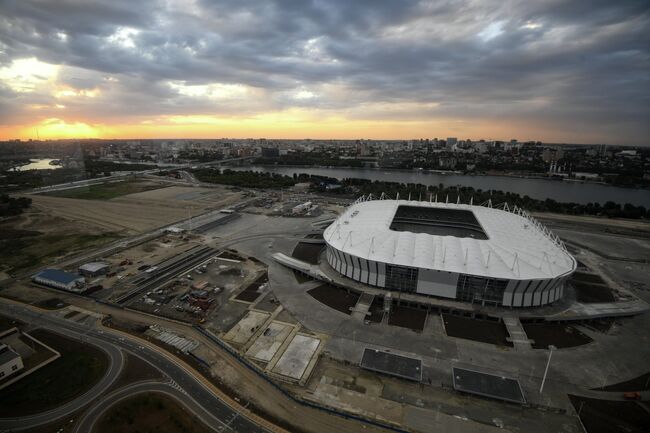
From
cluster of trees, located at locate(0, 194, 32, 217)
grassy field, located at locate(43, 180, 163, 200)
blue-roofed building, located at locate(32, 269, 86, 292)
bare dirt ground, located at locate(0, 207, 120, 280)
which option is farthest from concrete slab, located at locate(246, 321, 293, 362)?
grassy field, located at locate(43, 180, 163, 200)

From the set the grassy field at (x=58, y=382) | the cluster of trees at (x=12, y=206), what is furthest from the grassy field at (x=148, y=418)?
the cluster of trees at (x=12, y=206)

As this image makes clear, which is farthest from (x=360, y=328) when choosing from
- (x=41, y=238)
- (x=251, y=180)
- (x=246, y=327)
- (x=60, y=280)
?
(x=251, y=180)

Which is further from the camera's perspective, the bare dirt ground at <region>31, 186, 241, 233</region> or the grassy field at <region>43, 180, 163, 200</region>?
the grassy field at <region>43, 180, 163, 200</region>

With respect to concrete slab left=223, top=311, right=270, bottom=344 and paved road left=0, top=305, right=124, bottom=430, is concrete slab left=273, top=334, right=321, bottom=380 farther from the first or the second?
paved road left=0, top=305, right=124, bottom=430

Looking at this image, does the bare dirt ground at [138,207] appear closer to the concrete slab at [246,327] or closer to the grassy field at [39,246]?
the grassy field at [39,246]

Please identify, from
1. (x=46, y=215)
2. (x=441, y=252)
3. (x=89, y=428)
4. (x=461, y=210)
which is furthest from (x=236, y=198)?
(x=89, y=428)

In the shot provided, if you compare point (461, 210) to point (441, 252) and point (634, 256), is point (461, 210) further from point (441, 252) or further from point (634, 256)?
point (634, 256)

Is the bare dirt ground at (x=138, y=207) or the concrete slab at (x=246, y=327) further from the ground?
the bare dirt ground at (x=138, y=207)
